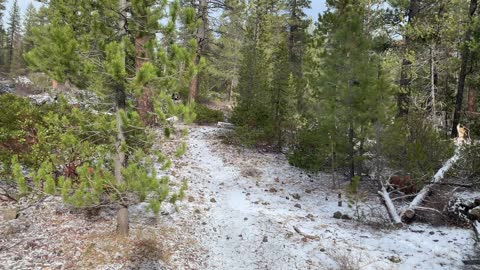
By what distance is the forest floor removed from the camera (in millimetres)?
5469

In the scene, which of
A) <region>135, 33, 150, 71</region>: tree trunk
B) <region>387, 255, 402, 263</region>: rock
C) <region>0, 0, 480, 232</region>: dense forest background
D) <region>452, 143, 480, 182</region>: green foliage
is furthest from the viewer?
<region>452, 143, 480, 182</region>: green foliage

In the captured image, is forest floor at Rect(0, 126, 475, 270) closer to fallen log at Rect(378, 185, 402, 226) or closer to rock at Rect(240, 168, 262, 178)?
fallen log at Rect(378, 185, 402, 226)

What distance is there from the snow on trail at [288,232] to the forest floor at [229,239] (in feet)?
0.07

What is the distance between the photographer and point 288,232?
23.5ft

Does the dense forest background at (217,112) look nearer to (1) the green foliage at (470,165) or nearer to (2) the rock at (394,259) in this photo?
(1) the green foliage at (470,165)

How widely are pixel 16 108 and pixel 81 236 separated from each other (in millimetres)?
4476

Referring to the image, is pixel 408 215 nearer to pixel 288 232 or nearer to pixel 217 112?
pixel 288 232

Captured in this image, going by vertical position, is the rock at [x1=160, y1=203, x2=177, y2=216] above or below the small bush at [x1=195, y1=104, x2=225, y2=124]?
below

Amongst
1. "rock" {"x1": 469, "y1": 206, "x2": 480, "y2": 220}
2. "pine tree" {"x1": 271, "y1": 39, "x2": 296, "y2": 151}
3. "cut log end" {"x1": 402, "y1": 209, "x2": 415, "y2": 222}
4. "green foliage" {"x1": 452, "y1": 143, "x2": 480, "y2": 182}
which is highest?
"pine tree" {"x1": 271, "y1": 39, "x2": 296, "y2": 151}

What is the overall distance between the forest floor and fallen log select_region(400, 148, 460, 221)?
0.99 feet

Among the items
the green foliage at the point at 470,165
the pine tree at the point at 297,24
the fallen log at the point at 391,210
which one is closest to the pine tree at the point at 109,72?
the fallen log at the point at 391,210

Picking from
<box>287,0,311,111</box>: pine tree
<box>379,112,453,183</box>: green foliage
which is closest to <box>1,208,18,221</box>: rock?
<box>379,112,453,183</box>: green foliage

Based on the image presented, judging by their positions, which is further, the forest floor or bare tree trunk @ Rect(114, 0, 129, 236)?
the forest floor

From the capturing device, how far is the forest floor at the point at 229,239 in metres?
5.47
